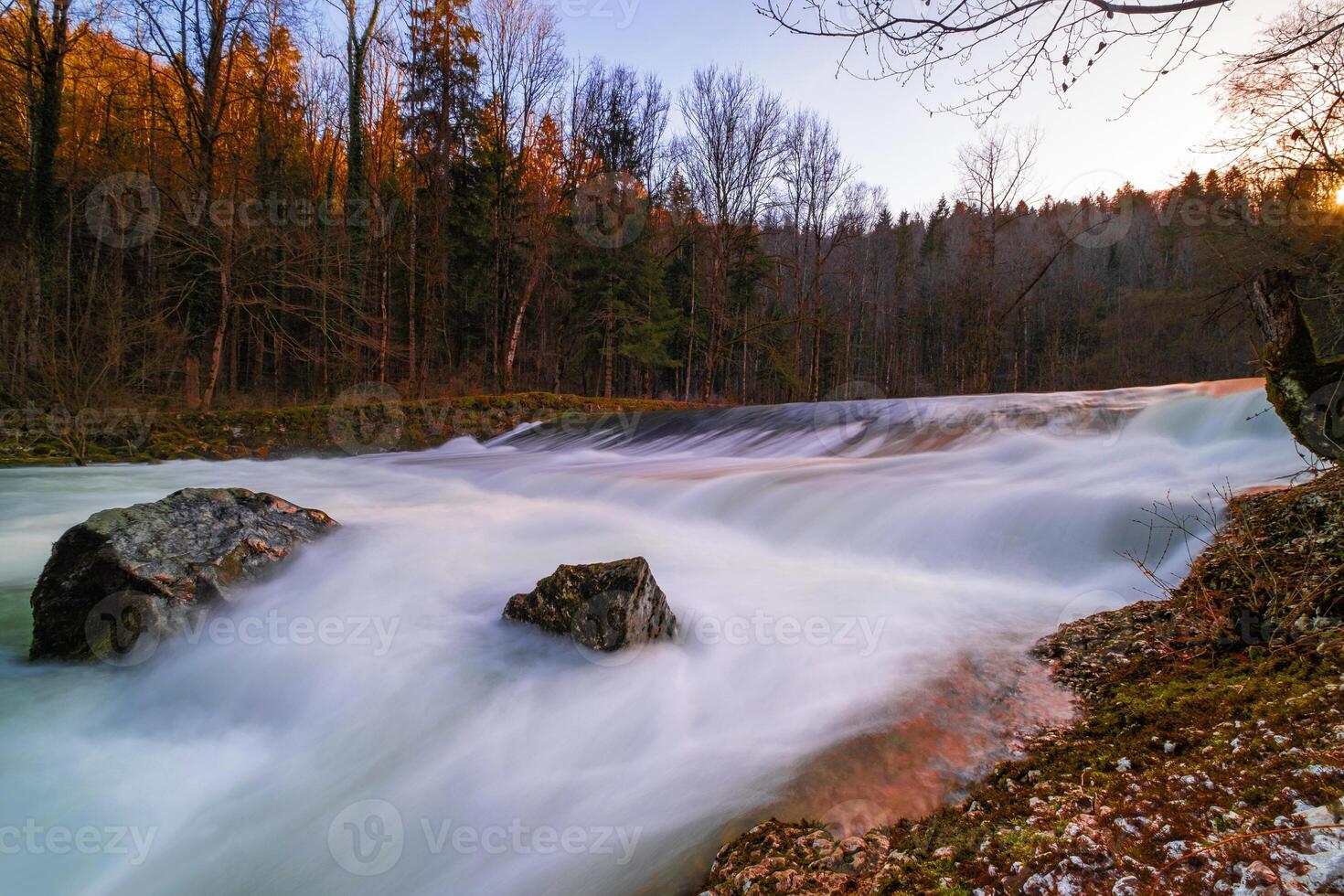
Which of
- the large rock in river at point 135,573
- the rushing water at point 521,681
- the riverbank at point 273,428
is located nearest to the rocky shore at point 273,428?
the riverbank at point 273,428

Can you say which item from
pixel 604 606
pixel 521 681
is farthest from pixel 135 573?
pixel 604 606

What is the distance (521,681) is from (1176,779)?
259cm

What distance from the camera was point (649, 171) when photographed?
2647 centimetres

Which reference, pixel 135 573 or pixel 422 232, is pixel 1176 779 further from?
pixel 422 232

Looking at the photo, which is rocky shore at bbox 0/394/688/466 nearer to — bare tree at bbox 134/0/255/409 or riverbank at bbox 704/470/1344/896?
bare tree at bbox 134/0/255/409

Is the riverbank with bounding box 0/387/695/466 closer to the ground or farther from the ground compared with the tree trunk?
closer to the ground

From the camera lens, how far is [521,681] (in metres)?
3.03

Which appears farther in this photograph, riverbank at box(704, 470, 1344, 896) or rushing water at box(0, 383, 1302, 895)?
rushing water at box(0, 383, 1302, 895)

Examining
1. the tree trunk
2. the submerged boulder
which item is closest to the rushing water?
the submerged boulder

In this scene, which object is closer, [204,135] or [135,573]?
[135,573]

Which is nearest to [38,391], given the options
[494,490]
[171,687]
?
[494,490]

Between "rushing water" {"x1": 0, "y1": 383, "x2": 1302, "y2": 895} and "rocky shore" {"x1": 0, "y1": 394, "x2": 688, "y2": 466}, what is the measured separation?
3.31 m

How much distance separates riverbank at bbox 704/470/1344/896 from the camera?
1.06 m

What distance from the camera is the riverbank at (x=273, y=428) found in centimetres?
880
